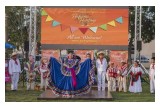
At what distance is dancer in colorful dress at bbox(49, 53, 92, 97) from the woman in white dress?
257 cm

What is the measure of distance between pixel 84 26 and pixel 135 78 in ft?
10.7

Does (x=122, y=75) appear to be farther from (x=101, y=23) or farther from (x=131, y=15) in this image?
(x=131, y=15)

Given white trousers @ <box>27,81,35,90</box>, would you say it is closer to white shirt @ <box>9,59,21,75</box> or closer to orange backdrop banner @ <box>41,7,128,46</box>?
white shirt @ <box>9,59,21,75</box>

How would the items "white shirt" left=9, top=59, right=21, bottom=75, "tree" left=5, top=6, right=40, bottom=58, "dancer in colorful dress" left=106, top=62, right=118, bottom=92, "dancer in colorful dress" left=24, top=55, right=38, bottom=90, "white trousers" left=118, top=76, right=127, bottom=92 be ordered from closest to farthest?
"white shirt" left=9, top=59, right=21, bottom=75, "dancer in colorful dress" left=106, top=62, right=118, bottom=92, "white trousers" left=118, top=76, right=127, bottom=92, "dancer in colorful dress" left=24, top=55, right=38, bottom=90, "tree" left=5, top=6, right=40, bottom=58

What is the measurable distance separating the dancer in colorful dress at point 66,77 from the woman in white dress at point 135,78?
8.42 ft

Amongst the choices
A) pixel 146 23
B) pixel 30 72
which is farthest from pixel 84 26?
pixel 146 23

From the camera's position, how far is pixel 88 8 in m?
14.4

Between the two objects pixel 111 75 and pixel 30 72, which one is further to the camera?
pixel 30 72

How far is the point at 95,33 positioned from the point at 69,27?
101 cm

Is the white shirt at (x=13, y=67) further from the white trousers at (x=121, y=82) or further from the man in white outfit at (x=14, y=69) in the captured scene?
the white trousers at (x=121, y=82)

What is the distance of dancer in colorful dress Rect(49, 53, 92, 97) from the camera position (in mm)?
10211

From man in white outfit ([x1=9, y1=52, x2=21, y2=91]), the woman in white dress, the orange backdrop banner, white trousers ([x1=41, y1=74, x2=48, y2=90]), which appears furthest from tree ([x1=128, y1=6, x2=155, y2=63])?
man in white outfit ([x1=9, y1=52, x2=21, y2=91])

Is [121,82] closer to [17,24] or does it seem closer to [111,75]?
[111,75]

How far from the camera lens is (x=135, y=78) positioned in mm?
12320
